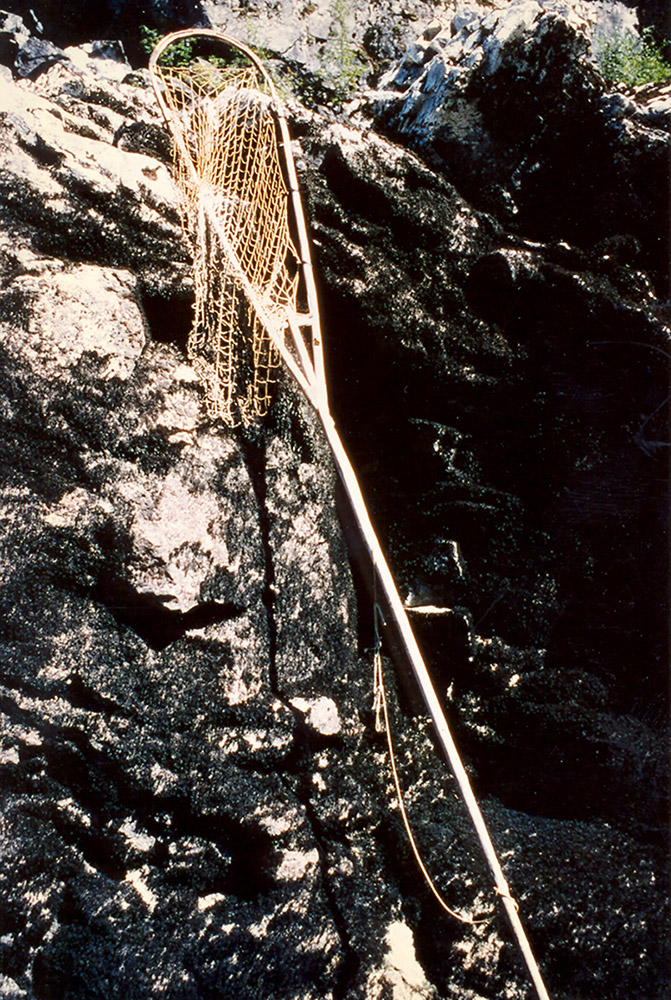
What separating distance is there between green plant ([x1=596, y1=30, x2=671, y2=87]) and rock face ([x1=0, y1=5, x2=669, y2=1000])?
1477 mm

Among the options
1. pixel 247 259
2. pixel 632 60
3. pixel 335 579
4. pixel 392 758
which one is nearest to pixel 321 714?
pixel 392 758

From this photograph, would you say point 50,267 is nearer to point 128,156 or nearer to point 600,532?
point 128,156

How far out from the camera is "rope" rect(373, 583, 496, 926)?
1.82 m

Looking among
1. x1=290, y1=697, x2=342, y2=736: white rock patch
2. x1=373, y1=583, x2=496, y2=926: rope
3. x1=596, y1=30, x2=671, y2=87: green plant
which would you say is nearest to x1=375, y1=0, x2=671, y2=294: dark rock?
x1=596, y1=30, x2=671, y2=87: green plant

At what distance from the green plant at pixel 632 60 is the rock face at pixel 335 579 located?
1.48 metres

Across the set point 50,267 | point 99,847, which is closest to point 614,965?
point 99,847

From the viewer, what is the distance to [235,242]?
2.27 m

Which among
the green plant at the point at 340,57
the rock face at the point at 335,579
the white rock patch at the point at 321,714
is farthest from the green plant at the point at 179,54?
the white rock patch at the point at 321,714

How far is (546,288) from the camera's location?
2279mm

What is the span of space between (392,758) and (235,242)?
199 centimetres

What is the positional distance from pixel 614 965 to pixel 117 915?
4.89 feet

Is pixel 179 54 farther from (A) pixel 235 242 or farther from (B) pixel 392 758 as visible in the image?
(B) pixel 392 758

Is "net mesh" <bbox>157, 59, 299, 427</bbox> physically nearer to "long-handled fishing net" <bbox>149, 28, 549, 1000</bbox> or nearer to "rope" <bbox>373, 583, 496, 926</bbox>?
"long-handled fishing net" <bbox>149, 28, 549, 1000</bbox>

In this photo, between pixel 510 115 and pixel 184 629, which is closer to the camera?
pixel 184 629
